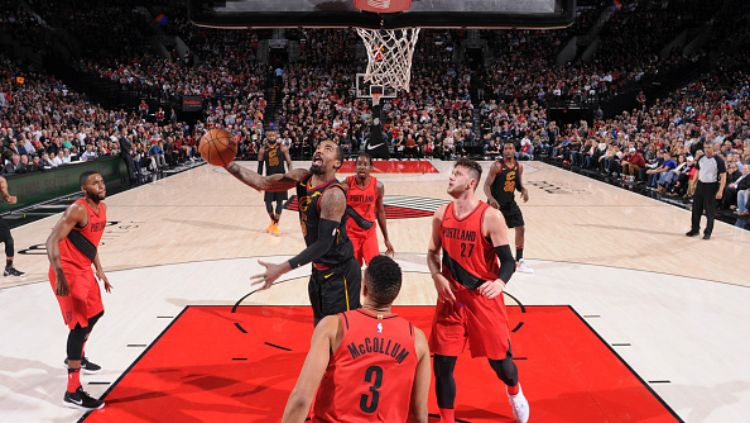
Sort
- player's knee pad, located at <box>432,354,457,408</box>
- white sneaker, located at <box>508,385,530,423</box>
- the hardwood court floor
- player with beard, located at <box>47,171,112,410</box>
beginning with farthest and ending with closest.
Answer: the hardwood court floor
player with beard, located at <box>47,171,112,410</box>
white sneaker, located at <box>508,385,530,423</box>
player's knee pad, located at <box>432,354,457,408</box>

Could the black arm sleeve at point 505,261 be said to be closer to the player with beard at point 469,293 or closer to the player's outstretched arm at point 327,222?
the player with beard at point 469,293

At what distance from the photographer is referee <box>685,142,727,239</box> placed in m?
9.77

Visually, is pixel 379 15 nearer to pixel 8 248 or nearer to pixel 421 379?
pixel 8 248

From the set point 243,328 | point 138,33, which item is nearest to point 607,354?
point 243,328

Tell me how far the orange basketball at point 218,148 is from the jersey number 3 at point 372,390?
6.83 feet

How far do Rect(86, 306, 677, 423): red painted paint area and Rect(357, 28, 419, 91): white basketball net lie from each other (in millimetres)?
7676

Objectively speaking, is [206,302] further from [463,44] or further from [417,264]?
[463,44]

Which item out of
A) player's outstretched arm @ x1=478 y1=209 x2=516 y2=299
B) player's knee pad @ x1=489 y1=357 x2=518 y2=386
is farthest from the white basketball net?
player's knee pad @ x1=489 y1=357 x2=518 y2=386

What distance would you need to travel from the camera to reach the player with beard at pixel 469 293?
4.00 m

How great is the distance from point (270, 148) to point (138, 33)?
2869 centimetres

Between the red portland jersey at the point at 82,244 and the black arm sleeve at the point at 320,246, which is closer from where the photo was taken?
the black arm sleeve at the point at 320,246

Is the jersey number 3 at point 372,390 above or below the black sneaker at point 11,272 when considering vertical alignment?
above

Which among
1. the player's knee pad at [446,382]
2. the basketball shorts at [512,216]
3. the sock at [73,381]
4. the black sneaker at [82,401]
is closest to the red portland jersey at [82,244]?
the sock at [73,381]

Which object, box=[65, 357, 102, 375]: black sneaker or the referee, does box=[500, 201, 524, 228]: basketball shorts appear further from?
box=[65, 357, 102, 375]: black sneaker
